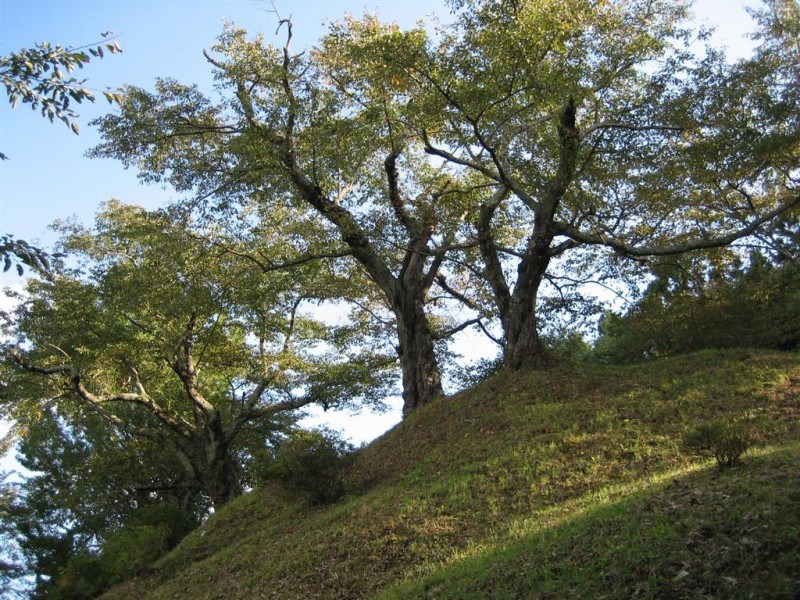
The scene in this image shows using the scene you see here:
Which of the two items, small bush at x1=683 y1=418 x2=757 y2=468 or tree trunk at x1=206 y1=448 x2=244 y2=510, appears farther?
tree trunk at x1=206 y1=448 x2=244 y2=510

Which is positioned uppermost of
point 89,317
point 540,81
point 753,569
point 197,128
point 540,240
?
point 197,128

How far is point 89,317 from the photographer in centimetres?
1833

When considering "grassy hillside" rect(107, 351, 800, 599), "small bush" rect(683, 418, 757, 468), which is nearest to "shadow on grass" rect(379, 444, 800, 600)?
"grassy hillside" rect(107, 351, 800, 599)

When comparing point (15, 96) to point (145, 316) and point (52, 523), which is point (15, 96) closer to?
point (145, 316)

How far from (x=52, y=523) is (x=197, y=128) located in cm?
1877

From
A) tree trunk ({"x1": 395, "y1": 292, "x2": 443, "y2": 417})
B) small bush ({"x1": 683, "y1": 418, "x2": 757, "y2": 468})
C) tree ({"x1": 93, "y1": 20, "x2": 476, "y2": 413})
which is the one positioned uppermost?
tree ({"x1": 93, "y1": 20, "x2": 476, "y2": 413})

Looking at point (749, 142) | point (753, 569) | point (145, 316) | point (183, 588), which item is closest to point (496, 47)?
point (749, 142)

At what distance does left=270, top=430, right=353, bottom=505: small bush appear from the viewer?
11.6 metres

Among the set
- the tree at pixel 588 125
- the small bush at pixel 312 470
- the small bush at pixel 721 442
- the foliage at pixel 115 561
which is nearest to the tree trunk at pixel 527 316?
the tree at pixel 588 125

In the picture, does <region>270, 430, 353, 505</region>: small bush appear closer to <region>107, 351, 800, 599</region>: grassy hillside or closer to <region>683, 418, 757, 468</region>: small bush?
<region>107, 351, 800, 599</region>: grassy hillside

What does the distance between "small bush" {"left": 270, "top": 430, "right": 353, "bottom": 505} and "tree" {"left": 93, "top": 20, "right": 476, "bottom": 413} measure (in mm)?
3846

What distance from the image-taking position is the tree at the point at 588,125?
36.0ft

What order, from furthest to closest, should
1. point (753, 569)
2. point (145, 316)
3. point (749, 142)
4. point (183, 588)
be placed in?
point (145, 316) < point (749, 142) < point (183, 588) < point (753, 569)

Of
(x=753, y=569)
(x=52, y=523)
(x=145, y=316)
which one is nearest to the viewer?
(x=753, y=569)
